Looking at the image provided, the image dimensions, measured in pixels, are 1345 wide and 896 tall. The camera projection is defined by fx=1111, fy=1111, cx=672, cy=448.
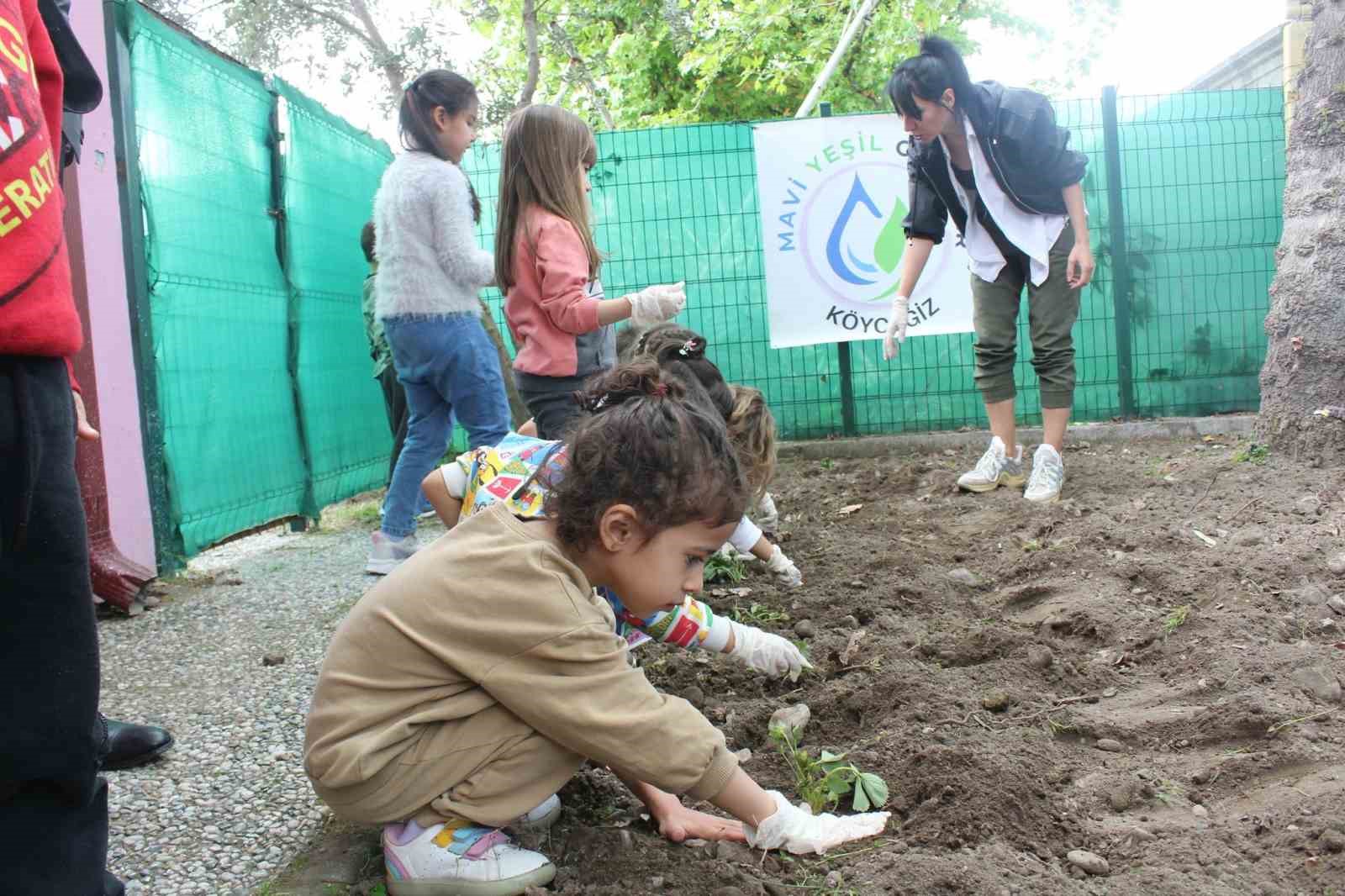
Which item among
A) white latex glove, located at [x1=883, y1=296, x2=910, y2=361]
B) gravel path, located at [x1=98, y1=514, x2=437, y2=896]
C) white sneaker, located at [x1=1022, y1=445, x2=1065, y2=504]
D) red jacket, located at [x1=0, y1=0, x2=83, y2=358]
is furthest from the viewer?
white latex glove, located at [x1=883, y1=296, x2=910, y2=361]

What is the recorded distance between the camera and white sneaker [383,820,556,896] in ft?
5.91

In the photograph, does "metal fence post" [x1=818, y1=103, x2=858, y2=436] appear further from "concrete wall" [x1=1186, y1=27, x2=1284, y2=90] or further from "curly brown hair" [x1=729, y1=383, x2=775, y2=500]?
"concrete wall" [x1=1186, y1=27, x2=1284, y2=90]

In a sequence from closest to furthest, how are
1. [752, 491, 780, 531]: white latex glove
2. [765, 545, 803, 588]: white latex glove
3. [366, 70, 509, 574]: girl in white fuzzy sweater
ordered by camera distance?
[765, 545, 803, 588]: white latex glove → [366, 70, 509, 574]: girl in white fuzzy sweater → [752, 491, 780, 531]: white latex glove

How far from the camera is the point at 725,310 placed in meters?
7.20

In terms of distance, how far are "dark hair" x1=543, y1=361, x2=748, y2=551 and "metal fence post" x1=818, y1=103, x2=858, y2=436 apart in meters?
5.44

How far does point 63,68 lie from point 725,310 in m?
5.60

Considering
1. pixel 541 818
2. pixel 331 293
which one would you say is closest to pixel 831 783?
pixel 541 818

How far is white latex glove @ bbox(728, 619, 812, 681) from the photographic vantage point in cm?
254

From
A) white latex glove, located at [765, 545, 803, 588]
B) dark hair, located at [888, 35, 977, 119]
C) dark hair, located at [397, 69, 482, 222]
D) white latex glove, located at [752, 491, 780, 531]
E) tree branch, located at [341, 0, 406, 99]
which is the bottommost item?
white latex glove, located at [765, 545, 803, 588]

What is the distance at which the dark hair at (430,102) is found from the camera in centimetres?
399

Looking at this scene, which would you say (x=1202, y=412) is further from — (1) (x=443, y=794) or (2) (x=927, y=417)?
(1) (x=443, y=794)

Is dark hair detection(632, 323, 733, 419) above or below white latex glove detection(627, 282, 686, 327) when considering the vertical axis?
below

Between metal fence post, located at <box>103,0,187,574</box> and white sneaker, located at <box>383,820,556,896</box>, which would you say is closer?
white sneaker, located at <box>383,820,556,896</box>

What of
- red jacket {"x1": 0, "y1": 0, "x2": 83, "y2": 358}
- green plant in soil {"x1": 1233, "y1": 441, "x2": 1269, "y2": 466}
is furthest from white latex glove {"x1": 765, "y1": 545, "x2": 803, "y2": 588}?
red jacket {"x1": 0, "y1": 0, "x2": 83, "y2": 358}
